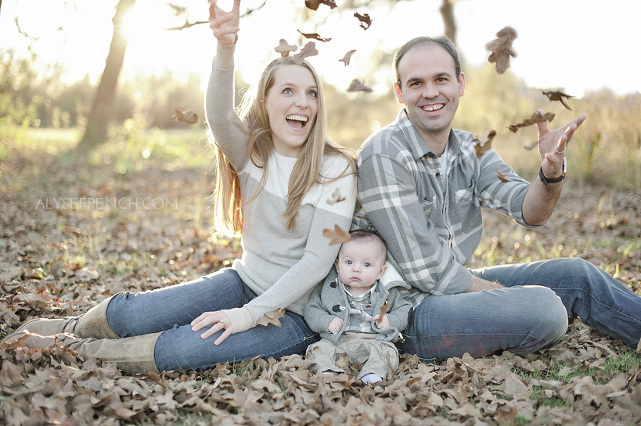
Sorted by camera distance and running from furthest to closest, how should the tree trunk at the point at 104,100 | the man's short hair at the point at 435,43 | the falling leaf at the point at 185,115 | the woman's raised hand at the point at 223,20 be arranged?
the tree trunk at the point at 104,100 → the man's short hair at the point at 435,43 → the falling leaf at the point at 185,115 → the woman's raised hand at the point at 223,20

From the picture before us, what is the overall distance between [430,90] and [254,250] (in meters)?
1.42

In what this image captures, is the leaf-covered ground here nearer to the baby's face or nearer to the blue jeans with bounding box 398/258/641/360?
the blue jeans with bounding box 398/258/641/360

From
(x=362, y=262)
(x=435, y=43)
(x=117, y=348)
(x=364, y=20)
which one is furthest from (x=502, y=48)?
(x=117, y=348)

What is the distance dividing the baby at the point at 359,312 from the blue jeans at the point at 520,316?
183 mm

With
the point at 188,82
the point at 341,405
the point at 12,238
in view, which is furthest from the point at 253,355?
the point at 188,82

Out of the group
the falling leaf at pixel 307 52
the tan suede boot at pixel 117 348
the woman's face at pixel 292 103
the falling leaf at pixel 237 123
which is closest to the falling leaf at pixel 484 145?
the woman's face at pixel 292 103

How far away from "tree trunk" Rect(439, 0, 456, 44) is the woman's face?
12102 millimetres

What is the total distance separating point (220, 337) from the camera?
270 centimetres

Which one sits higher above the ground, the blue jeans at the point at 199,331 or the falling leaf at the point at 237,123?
the falling leaf at the point at 237,123

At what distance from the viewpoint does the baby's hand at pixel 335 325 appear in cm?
282

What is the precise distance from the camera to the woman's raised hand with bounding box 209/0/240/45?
8.54 feet

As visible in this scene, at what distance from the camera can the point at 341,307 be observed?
2.88 meters

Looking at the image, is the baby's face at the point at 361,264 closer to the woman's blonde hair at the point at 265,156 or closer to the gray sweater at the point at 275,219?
the gray sweater at the point at 275,219

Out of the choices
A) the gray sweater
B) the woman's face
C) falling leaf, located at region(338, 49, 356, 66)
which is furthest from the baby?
falling leaf, located at region(338, 49, 356, 66)
